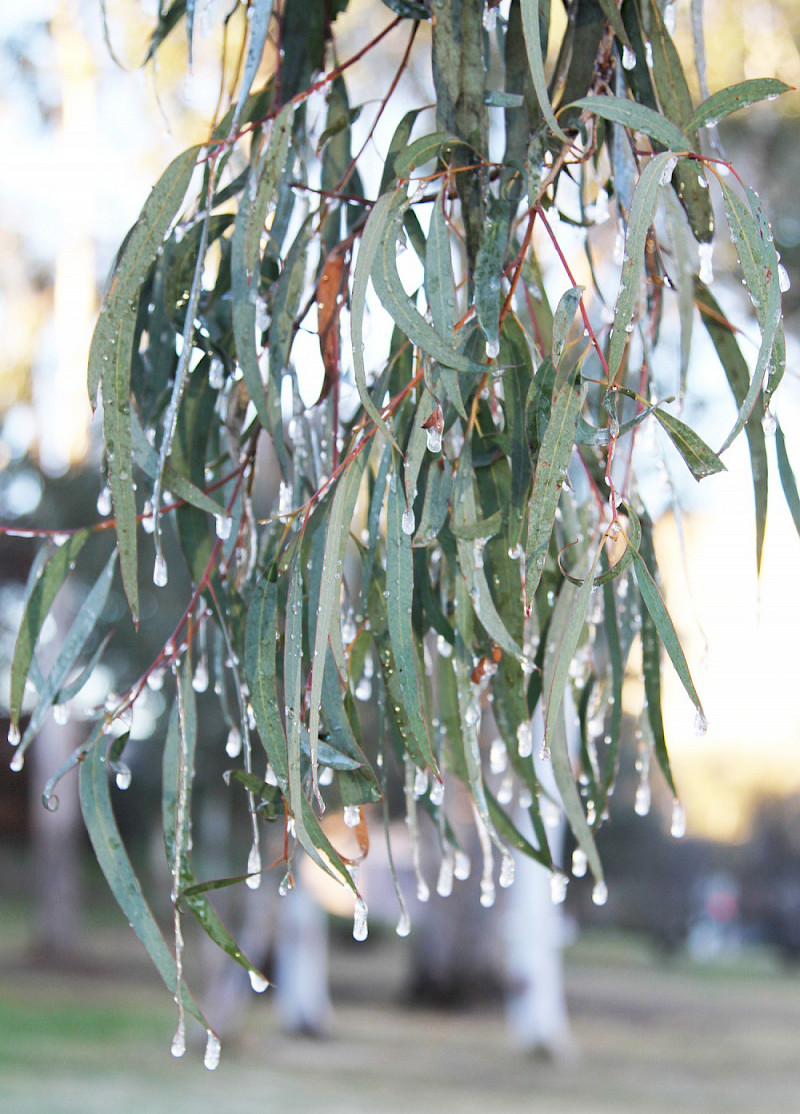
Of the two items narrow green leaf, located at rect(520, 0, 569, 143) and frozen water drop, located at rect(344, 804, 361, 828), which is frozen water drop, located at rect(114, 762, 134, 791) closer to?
frozen water drop, located at rect(344, 804, 361, 828)

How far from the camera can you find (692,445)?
0.73 meters

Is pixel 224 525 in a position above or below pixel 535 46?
below

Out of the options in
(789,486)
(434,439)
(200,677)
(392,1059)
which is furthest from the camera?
(392,1059)

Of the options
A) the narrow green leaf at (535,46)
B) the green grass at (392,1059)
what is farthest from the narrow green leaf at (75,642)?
the green grass at (392,1059)

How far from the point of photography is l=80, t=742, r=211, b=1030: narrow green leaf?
847 mm

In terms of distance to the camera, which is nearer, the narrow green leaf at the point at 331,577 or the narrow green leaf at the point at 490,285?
the narrow green leaf at the point at 331,577

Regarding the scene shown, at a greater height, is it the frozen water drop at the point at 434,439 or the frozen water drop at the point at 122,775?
the frozen water drop at the point at 434,439

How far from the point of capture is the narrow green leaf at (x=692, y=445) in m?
0.71

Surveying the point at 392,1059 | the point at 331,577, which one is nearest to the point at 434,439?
the point at 331,577

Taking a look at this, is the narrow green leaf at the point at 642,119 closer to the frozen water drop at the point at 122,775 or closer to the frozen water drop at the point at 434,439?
the frozen water drop at the point at 434,439

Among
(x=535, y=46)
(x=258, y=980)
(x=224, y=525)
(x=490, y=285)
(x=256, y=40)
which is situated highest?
(x=256, y=40)

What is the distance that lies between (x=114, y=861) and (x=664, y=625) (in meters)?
0.43

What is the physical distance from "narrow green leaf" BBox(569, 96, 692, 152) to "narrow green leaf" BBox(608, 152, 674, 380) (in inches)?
2.4

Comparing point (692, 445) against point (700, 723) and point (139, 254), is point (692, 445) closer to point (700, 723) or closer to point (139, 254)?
point (700, 723)
